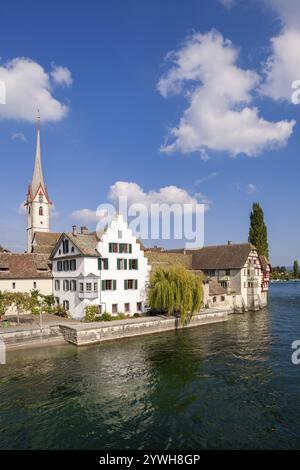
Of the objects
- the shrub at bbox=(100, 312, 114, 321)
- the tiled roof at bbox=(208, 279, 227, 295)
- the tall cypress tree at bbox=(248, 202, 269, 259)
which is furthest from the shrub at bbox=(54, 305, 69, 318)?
the tall cypress tree at bbox=(248, 202, 269, 259)

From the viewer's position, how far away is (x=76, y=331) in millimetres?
34750

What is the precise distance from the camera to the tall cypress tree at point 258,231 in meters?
85.5

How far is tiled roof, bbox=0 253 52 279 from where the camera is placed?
45562mm

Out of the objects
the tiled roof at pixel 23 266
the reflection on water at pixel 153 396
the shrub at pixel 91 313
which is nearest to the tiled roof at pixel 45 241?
the tiled roof at pixel 23 266

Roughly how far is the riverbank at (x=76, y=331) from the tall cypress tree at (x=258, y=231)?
49.6m

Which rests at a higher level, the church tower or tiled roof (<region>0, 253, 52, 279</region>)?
the church tower

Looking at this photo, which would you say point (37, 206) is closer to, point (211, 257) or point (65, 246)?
point (65, 246)

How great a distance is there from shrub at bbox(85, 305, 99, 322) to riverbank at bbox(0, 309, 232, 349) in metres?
1.39

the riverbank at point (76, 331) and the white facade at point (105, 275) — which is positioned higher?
the white facade at point (105, 275)

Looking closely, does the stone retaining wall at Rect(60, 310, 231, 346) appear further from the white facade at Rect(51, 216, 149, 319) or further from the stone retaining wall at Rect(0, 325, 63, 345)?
the white facade at Rect(51, 216, 149, 319)

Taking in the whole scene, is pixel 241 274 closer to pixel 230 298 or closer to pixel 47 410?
pixel 230 298

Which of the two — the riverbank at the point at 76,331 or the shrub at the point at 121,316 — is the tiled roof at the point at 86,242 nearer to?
the shrub at the point at 121,316

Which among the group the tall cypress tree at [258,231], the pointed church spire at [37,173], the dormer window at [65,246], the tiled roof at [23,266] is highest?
the pointed church spire at [37,173]

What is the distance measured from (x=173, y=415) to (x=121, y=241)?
1110 inches
